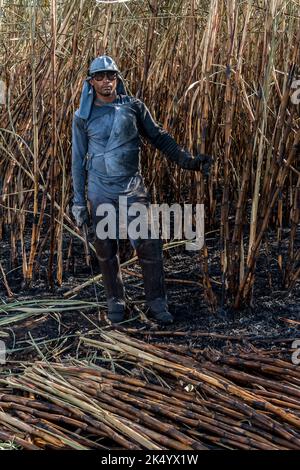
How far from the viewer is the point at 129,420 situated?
284 cm

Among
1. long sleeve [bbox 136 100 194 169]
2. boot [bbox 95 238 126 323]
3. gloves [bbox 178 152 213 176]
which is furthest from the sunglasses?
boot [bbox 95 238 126 323]

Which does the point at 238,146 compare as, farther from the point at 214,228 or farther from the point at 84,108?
the point at 84,108

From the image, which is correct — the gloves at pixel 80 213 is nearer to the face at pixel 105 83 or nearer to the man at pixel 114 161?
the man at pixel 114 161

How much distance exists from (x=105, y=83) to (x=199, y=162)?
52 cm

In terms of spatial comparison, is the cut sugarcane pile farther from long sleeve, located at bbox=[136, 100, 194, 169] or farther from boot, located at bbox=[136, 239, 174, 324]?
long sleeve, located at bbox=[136, 100, 194, 169]

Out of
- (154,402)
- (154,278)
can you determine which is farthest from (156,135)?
(154,402)

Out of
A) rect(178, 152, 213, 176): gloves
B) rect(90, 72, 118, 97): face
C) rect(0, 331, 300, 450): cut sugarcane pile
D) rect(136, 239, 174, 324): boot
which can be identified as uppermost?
rect(90, 72, 118, 97): face

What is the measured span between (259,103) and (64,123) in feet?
4.35

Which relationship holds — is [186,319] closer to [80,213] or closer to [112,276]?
[112,276]

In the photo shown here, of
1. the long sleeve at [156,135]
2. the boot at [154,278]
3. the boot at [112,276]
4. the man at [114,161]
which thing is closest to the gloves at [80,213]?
the man at [114,161]

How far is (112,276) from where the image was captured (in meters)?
3.76

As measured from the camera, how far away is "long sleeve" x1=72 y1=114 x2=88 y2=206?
3.69 meters

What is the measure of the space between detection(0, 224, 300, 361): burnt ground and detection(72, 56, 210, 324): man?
0.15 metres

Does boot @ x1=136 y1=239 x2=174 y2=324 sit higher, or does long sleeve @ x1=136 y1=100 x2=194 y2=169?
long sleeve @ x1=136 y1=100 x2=194 y2=169
